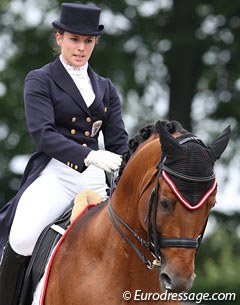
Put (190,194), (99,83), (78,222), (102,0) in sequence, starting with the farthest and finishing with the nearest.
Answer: (102,0) < (99,83) < (78,222) < (190,194)

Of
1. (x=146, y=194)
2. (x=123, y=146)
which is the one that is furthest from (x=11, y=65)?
(x=146, y=194)

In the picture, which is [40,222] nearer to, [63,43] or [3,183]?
[63,43]

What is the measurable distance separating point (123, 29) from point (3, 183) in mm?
4969

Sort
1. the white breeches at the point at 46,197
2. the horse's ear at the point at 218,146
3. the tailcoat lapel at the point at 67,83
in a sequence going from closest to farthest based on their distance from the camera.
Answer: the horse's ear at the point at 218,146
the white breeches at the point at 46,197
the tailcoat lapel at the point at 67,83

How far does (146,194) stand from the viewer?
19.3 feet

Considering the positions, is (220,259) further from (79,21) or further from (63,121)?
(79,21)

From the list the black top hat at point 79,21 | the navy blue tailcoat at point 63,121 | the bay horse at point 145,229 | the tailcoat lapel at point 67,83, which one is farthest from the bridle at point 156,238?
the black top hat at point 79,21

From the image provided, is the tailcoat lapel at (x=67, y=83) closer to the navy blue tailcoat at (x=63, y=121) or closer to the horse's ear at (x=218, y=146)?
the navy blue tailcoat at (x=63, y=121)

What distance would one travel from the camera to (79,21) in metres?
6.88

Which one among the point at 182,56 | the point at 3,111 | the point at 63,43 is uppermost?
the point at 63,43

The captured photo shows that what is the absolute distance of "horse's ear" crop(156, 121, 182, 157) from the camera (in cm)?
559

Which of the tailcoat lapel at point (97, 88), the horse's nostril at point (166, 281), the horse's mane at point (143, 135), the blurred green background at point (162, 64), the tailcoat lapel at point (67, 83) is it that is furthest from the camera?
the blurred green background at point (162, 64)

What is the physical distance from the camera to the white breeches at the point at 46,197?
6.74 meters

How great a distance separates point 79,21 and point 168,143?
1.69m
